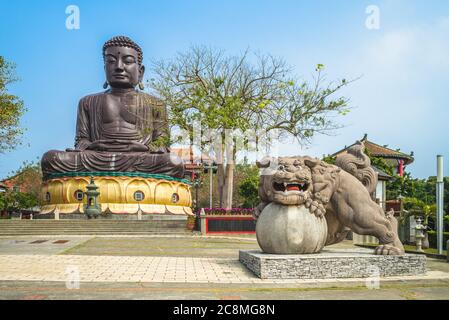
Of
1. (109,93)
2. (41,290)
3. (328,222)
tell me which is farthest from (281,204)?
(109,93)

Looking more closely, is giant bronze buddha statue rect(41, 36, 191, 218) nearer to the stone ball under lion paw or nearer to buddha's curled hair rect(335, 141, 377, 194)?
buddha's curled hair rect(335, 141, 377, 194)

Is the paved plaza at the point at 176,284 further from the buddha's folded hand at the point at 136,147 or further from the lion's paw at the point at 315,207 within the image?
the buddha's folded hand at the point at 136,147

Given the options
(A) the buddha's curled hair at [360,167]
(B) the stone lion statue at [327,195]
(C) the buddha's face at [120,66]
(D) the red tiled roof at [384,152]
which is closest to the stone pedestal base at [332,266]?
(B) the stone lion statue at [327,195]

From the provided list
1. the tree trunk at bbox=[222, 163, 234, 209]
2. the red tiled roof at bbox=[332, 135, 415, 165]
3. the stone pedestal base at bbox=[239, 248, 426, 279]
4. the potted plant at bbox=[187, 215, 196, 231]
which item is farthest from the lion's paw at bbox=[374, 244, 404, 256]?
the red tiled roof at bbox=[332, 135, 415, 165]

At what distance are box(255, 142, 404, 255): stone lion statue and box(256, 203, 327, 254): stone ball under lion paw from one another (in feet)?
0.43

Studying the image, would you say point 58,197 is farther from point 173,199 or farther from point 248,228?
point 248,228

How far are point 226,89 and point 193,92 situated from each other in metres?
1.53

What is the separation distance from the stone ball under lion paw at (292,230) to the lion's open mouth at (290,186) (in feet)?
1.00

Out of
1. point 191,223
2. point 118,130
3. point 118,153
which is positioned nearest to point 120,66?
point 118,130

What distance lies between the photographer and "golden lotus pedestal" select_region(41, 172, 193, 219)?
3152 cm

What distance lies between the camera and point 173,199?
3369 cm

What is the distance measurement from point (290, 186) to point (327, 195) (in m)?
0.74

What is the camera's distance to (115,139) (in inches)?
1308

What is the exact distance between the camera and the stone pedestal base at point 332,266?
797 cm
